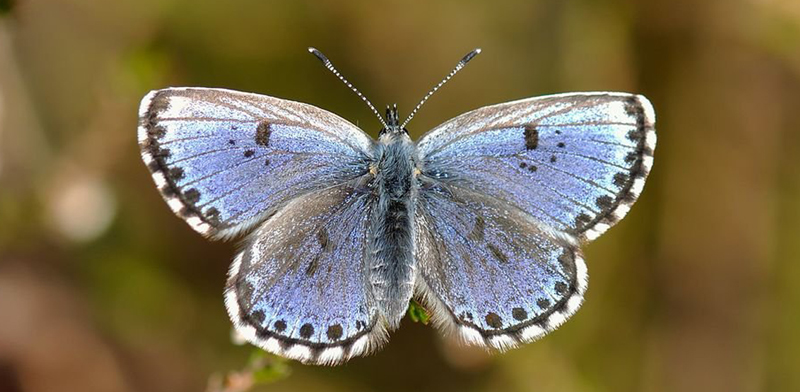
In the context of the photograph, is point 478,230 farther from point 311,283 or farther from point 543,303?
point 311,283

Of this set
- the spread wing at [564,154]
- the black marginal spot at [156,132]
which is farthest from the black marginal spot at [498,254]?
the black marginal spot at [156,132]

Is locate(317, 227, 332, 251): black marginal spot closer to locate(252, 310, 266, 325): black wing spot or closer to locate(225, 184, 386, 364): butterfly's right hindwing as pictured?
locate(225, 184, 386, 364): butterfly's right hindwing

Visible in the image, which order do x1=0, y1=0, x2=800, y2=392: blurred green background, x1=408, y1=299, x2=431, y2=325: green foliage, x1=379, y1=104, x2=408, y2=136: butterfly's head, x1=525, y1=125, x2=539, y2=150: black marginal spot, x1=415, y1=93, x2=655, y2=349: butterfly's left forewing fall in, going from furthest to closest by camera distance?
x1=0, y1=0, x2=800, y2=392: blurred green background, x1=379, y1=104, x2=408, y2=136: butterfly's head, x1=525, y1=125, x2=539, y2=150: black marginal spot, x1=415, y1=93, x2=655, y2=349: butterfly's left forewing, x1=408, y1=299, x2=431, y2=325: green foliage

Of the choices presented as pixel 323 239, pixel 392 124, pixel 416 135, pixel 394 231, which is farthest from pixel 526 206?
pixel 416 135

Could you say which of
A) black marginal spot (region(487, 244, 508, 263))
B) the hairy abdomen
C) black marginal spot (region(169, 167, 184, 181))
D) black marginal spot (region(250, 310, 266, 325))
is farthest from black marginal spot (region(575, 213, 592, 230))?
black marginal spot (region(169, 167, 184, 181))
